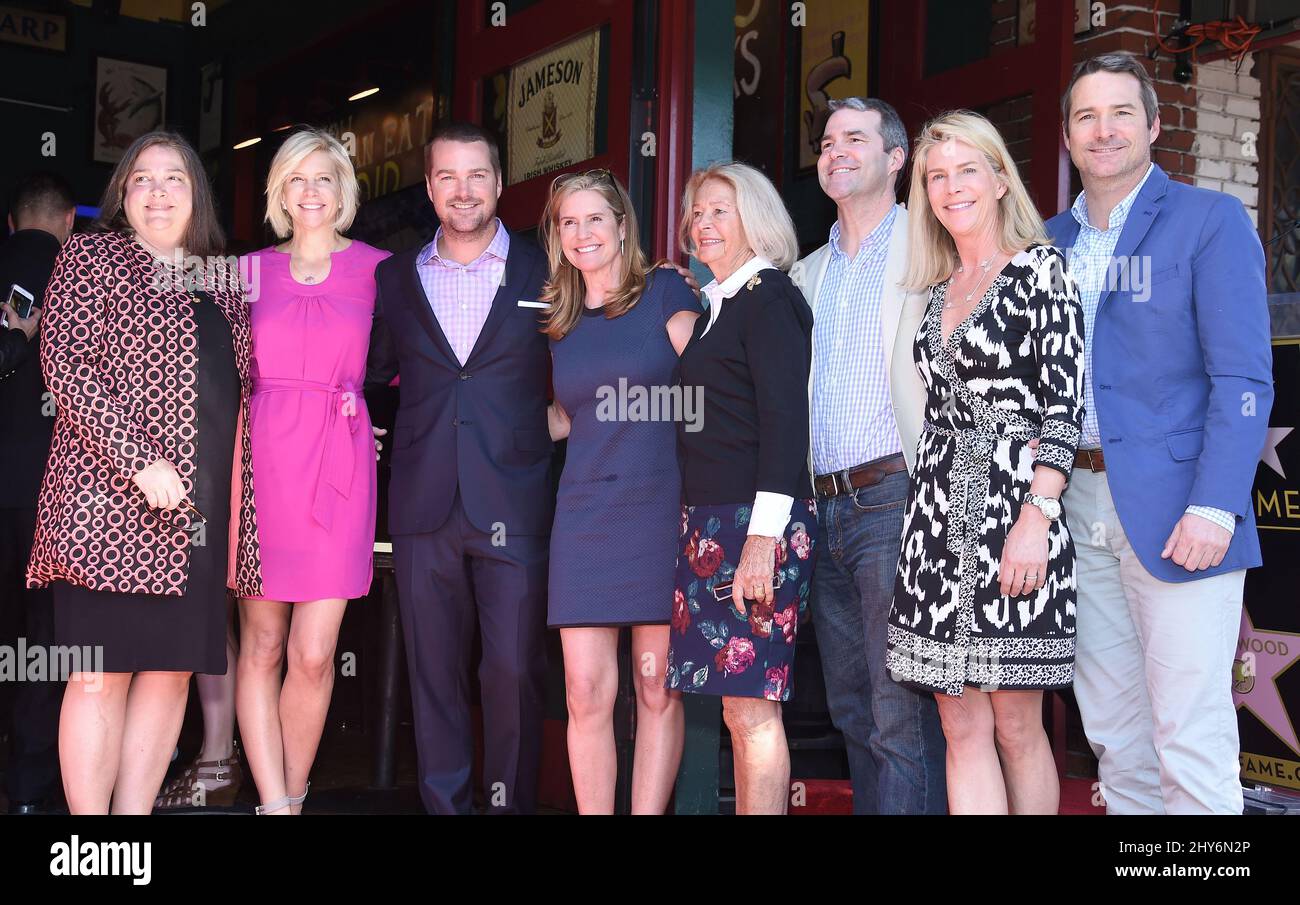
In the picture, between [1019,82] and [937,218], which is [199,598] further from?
[1019,82]

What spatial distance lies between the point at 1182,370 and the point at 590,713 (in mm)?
1608

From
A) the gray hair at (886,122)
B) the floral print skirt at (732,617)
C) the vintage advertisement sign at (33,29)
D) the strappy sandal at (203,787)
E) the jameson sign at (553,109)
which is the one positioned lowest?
the strappy sandal at (203,787)

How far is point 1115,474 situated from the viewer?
2.92 m

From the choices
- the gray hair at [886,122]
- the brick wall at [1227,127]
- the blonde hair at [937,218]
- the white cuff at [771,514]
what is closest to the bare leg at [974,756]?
the white cuff at [771,514]

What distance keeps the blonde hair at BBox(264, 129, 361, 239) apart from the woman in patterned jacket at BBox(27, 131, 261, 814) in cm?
30

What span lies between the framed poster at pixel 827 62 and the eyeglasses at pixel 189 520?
412 centimetres

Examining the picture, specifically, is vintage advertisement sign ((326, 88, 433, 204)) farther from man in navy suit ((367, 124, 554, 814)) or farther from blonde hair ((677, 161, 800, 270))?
blonde hair ((677, 161, 800, 270))

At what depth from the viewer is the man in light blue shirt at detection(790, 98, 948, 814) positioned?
3.11 meters

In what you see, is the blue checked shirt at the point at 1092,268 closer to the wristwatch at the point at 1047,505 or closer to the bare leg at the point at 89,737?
the wristwatch at the point at 1047,505

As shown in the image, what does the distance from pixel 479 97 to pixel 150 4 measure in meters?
4.63

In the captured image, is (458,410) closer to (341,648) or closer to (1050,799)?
(1050,799)

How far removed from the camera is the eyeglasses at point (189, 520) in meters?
3.18

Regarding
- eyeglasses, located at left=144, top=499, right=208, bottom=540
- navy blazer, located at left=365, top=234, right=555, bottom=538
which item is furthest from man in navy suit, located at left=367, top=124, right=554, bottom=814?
eyeglasses, located at left=144, top=499, right=208, bottom=540
